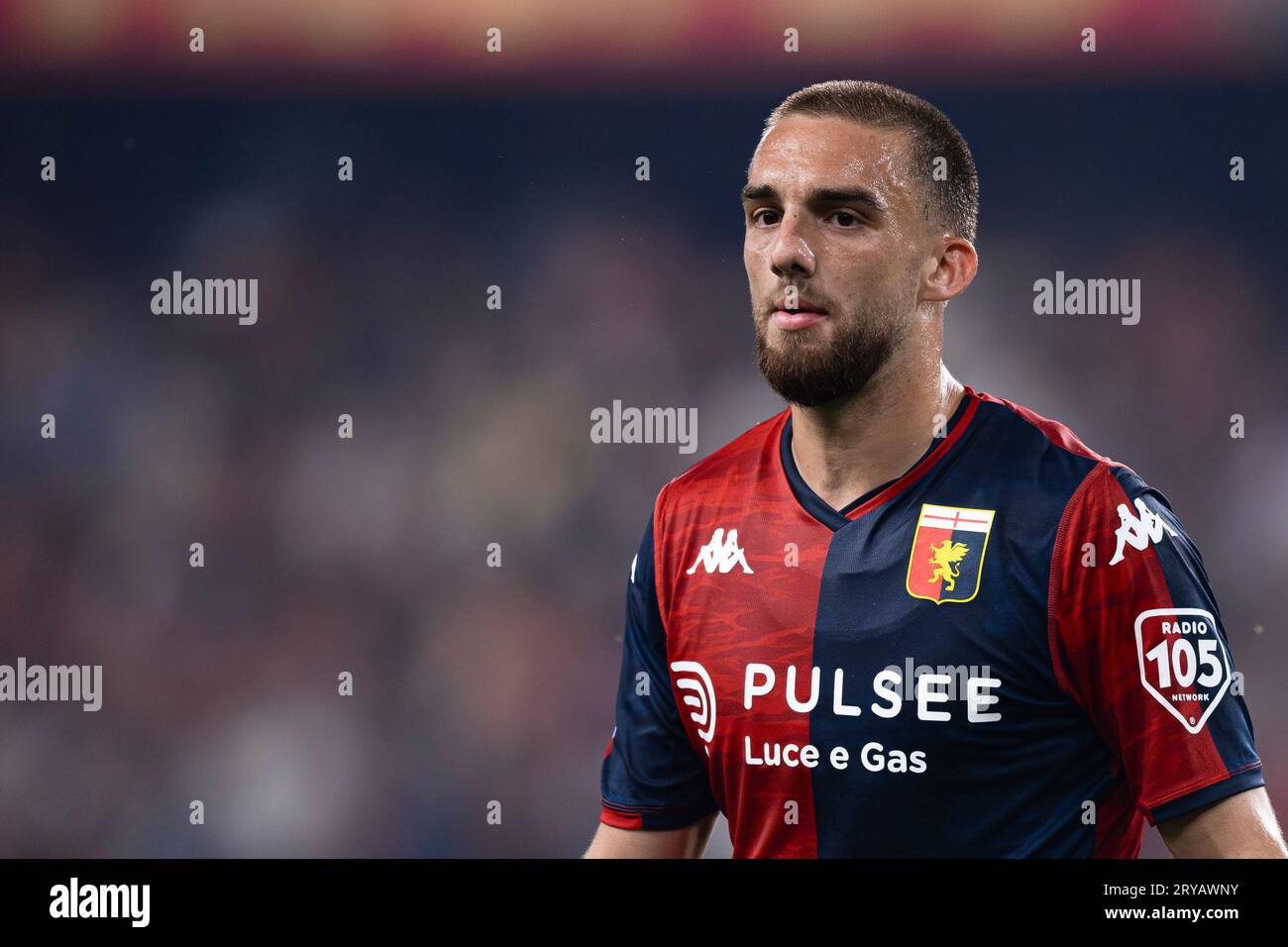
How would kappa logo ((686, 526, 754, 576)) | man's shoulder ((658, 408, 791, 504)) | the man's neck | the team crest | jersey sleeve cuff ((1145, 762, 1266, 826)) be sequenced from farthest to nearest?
man's shoulder ((658, 408, 791, 504)) → kappa logo ((686, 526, 754, 576)) → the man's neck → the team crest → jersey sleeve cuff ((1145, 762, 1266, 826))

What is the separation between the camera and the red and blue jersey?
102 inches

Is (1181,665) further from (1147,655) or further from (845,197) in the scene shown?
(845,197)

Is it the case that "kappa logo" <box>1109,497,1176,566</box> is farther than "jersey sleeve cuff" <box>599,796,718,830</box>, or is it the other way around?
"jersey sleeve cuff" <box>599,796,718,830</box>

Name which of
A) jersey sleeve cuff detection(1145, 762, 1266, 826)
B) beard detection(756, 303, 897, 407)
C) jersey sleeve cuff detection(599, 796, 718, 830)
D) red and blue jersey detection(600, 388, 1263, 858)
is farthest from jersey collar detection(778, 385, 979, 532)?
jersey sleeve cuff detection(1145, 762, 1266, 826)

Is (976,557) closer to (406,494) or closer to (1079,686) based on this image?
(1079,686)

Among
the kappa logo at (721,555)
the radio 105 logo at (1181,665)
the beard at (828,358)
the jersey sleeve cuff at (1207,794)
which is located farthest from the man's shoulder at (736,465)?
the jersey sleeve cuff at (1207,794)

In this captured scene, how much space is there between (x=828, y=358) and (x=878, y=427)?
0.22 m

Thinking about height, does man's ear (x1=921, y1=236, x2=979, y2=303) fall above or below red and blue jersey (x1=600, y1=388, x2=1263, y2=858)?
above

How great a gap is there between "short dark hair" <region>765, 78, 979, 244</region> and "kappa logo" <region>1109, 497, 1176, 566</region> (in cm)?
79

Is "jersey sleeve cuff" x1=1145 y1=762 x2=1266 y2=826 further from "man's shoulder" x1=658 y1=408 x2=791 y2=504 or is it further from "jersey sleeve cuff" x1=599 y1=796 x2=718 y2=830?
"man's shoulder" x1=658 y1=408 x2=791 y2=504

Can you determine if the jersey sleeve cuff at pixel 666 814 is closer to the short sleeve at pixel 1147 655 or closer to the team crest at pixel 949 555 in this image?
the team crest at pixel 949 555

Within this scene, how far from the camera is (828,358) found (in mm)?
2797
